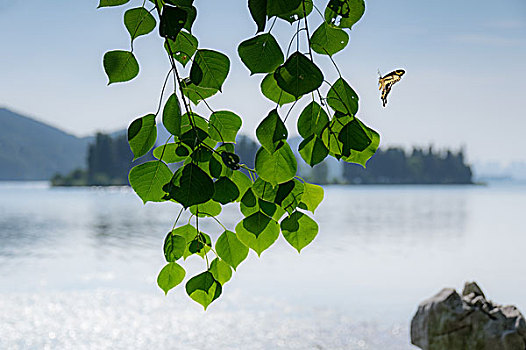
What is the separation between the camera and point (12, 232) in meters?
16.1

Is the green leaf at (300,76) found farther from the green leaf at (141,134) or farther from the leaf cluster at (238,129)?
the green leaf at (141,134)

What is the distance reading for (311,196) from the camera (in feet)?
1.42

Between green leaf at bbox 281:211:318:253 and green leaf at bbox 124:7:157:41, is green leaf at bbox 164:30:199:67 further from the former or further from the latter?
green leaf at bbox 281:211:318:253

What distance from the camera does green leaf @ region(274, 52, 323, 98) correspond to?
1.07 feet

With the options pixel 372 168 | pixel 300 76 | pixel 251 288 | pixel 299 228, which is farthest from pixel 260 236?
pixel 372 168

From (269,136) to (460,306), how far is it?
3792 millimetres

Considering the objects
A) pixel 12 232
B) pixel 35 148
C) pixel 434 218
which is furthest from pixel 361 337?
pixel 35 148

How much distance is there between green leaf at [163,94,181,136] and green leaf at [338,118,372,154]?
11 centimetres

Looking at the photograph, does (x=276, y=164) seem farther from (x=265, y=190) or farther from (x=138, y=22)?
(x=138, y=22)

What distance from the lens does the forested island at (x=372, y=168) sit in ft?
132

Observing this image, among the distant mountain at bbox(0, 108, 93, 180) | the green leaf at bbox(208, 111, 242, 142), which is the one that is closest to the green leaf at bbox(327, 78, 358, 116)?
the green leaf at bbox(208, 111, 242, 142)

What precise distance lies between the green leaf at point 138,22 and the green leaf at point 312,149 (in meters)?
0.14

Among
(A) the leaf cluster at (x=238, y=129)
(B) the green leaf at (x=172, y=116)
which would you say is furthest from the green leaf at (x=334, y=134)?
(B) the green leaf at (x=172, y=116)

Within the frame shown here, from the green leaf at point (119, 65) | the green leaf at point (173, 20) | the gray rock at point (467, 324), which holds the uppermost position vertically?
the green leaf at point (173, 20)
